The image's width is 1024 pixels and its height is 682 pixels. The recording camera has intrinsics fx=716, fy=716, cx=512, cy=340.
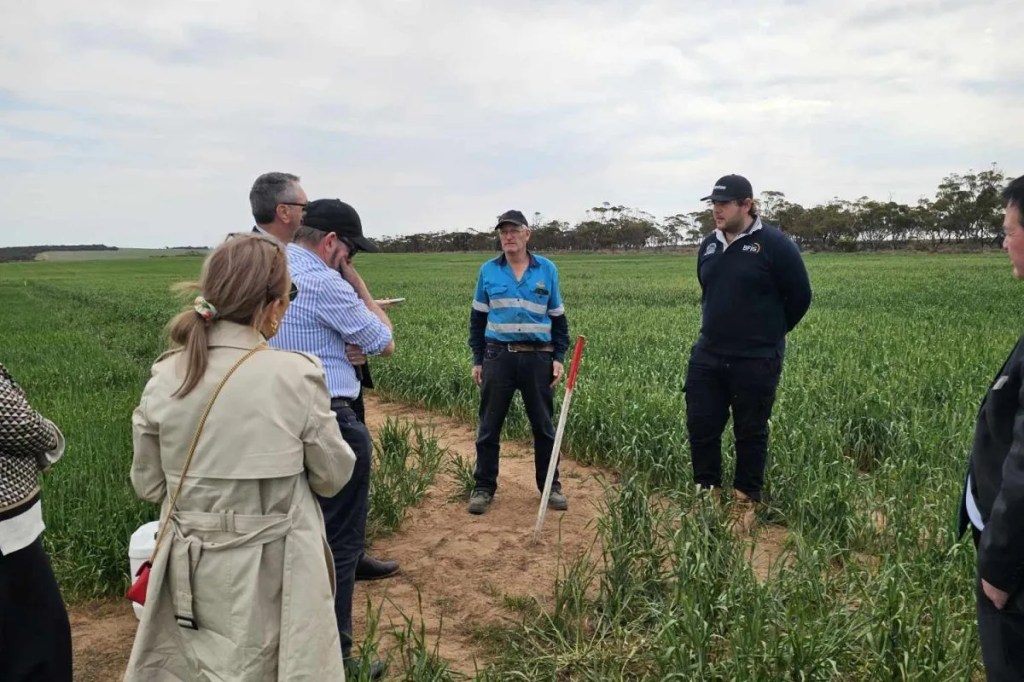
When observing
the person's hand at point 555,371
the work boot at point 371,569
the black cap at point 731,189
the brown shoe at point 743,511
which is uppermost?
the black cap at point 731,189

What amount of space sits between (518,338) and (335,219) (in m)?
2.07

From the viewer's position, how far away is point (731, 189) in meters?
4.52

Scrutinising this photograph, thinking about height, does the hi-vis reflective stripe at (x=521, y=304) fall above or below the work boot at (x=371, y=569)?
above

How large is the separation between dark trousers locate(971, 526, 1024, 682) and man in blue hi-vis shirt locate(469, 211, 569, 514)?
10.7 ft

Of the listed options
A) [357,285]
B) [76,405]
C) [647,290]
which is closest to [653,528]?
[357,285]

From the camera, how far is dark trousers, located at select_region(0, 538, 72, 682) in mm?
2336

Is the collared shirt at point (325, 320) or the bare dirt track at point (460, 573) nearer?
the collared shirt at point (325, 320)

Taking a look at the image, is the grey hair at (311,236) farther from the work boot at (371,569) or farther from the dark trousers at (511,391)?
the dark trousers at (511,391)

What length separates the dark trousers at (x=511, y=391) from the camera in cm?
505

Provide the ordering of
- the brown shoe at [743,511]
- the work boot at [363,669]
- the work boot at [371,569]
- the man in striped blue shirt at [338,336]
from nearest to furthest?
the work boot at [363,669] → the man in striped blue shirt at [338,336] → the work boot at [371,569] → the brown shoe at [743,511]

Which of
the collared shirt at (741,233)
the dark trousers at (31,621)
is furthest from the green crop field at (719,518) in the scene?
the collared shirt at (741,233)

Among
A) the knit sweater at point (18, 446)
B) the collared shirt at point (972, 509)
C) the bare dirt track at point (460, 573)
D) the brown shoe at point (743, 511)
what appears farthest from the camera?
the brown shoe at point (743, 511)

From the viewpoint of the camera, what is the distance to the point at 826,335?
40.2ft

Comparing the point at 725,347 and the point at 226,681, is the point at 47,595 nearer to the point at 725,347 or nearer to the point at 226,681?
the point at 226,681
